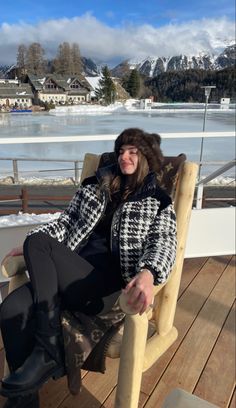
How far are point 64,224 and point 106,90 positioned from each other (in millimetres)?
9302

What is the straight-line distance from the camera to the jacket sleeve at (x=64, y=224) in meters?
1.36

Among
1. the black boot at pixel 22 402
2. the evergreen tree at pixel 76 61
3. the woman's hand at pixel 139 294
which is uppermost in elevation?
the evergreen tree at pixel 76 61

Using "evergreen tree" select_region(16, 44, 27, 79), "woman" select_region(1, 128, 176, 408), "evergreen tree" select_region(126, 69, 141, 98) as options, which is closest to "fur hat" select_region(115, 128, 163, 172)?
"woman" select_region(1, 128, 176, 408)

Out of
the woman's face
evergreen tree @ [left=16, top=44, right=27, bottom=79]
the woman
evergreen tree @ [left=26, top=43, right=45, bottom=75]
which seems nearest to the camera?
Result: the woman

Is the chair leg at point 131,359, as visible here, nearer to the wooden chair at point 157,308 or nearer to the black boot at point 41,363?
the wooden chair at point 157,308

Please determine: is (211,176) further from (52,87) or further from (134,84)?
(134,84)

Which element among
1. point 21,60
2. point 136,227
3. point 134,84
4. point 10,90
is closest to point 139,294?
point 136,227

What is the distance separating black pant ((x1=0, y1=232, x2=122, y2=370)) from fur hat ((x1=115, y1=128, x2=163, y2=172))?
1.52 ft

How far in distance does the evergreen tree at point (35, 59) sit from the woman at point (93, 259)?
3897 millimetres

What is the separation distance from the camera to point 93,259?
1.25 metres

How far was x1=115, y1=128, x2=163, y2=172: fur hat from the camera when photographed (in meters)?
1.33

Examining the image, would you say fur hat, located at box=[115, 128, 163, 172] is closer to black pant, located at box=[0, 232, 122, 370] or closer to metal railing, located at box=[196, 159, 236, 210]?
black pant, located at box=[0, 232, 122, 370]

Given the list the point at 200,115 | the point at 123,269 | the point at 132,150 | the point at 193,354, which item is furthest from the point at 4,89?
the point at 200,115

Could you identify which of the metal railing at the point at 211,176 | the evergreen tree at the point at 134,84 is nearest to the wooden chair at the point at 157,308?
the metal railing at the point at 211,176
